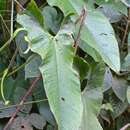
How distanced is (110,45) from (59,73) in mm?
137

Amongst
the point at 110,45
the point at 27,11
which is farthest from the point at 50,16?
the point at 110,45

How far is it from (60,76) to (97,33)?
148 mm

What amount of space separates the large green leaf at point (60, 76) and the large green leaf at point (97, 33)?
0.05m

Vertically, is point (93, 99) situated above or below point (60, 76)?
below

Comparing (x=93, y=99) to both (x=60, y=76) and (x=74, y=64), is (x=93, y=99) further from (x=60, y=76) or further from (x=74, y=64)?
(x=60, y=76)

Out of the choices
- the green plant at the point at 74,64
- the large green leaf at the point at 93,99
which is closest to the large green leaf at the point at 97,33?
the green plant at the point at 74,64

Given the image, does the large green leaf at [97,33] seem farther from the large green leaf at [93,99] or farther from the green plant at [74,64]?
the large green leaf at [93,99]

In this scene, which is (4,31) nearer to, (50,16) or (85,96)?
(50,16)

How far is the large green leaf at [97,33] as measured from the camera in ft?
2.72

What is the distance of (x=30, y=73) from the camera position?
95cm

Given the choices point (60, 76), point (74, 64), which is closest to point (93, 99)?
point (74, 64)

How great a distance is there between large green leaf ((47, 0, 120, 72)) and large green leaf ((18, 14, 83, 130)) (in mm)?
49

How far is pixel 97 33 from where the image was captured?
2.89ft

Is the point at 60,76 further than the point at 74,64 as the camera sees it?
No
